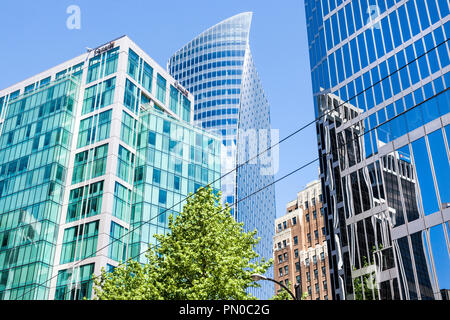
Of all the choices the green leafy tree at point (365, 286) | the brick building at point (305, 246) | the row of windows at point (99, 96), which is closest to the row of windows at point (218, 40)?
the brick building at point (305, 246)

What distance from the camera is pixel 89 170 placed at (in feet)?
206

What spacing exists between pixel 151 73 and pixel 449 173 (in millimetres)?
51622

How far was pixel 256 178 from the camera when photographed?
625ft

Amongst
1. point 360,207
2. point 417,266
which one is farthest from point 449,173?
point 360,207

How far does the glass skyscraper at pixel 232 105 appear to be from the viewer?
6737 inches

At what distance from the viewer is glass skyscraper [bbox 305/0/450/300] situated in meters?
32.8

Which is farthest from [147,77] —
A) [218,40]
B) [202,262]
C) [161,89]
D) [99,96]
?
[218,40]

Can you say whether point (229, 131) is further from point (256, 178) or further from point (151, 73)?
point (151, 73)

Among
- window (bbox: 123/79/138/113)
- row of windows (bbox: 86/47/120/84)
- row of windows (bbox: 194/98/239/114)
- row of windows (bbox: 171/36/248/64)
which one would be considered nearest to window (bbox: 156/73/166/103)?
window (bbox: 123/79/138/113)

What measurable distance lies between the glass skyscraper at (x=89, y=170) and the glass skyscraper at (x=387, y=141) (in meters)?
20.8

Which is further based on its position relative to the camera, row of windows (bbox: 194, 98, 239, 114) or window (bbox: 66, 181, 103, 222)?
row of windows (bbox: 194, 98, 239, 114)

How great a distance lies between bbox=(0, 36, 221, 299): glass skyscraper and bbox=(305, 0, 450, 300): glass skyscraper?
2083 cm

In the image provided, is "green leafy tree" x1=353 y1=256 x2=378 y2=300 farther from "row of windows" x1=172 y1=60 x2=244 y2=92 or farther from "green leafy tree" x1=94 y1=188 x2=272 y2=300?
"row of windows" x1=172 y1=60 x2=244 y2=92

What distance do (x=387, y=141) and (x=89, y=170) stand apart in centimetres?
3730
